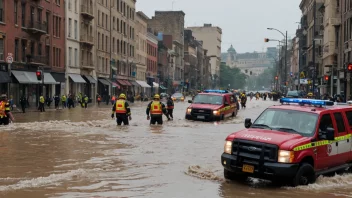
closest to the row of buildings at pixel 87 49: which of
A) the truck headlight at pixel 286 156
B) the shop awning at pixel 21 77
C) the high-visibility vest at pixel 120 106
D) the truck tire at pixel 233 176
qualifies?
the shop awning at pixel 21 77

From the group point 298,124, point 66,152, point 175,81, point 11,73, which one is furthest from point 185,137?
point 175,81

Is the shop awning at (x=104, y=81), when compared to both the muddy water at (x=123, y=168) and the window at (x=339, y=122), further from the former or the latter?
the window at (x=339, y=122)

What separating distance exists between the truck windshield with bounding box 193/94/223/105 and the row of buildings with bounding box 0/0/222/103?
16.6 meters

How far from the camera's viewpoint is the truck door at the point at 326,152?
10.7 m

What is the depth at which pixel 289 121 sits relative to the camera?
11180 mm

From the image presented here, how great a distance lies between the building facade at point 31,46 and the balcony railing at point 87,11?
584 centimetres

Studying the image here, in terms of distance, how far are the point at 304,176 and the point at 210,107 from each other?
65.0 feet

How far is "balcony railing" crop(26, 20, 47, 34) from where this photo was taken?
159 feet

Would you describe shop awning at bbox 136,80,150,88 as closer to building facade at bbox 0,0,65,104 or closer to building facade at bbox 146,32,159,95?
building facade at bbox 146,32,159,95

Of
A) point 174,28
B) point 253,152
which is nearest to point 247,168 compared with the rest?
point 253,152

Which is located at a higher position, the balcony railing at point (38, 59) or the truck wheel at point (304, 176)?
the balcony railing at point (38, 59)

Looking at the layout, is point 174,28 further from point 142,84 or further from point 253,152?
point 253,152

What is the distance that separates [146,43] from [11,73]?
56.5 m

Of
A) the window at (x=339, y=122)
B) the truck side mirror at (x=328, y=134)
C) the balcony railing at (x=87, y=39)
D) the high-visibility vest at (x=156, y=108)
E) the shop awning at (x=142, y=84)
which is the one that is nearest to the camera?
the truck side mirror at (x=328, y=134)
